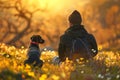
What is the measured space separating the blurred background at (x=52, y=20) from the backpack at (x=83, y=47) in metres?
25.6

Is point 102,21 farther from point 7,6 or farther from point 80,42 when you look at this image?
point 80,42

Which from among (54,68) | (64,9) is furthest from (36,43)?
(64,9)

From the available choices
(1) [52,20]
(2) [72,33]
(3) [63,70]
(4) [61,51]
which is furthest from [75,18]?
(1) [52,20]

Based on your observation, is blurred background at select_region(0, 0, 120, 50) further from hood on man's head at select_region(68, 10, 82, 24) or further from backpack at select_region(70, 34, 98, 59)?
hood on man's head at select_region(68, 10, 82, 24)

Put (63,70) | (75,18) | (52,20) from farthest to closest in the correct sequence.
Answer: (52,20) → (75,18) → (63,70)

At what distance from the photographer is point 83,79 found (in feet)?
35.8

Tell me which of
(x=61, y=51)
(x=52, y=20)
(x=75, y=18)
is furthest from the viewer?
(x=52, y=20)

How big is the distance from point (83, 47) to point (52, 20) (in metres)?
58.8

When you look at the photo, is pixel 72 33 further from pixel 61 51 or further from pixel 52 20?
pixel 52 20

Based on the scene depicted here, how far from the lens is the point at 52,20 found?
72.5 meters

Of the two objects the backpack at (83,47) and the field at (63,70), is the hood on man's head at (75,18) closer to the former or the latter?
the backpack at (83,47)

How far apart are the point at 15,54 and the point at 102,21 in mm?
92283

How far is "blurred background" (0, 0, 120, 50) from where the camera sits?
148 ft

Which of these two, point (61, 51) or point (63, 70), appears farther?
point (61, 51)
